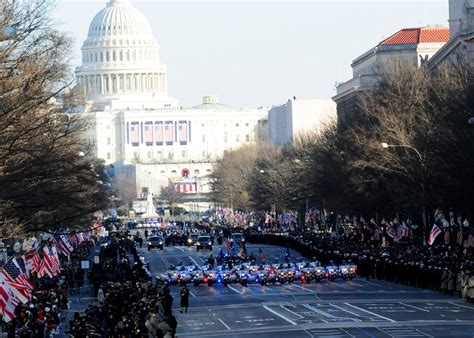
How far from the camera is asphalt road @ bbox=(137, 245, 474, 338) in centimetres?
5003

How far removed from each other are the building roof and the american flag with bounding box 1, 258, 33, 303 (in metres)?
114

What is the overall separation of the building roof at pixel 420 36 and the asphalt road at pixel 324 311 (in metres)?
84.8

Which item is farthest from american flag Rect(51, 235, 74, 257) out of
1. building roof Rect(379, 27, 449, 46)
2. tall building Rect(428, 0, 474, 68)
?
building roof Rect(379, 27, 449, 46)

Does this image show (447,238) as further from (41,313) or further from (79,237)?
(41,313)

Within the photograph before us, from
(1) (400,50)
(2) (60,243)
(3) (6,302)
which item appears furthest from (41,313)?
(1) (400,50)

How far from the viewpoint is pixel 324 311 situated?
2282 inches

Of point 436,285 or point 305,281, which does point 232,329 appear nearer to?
point 436,285

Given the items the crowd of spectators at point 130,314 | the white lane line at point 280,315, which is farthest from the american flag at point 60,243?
the white lane line at point 280,315

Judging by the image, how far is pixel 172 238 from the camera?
134875 millimetres

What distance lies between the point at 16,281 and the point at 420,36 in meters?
117

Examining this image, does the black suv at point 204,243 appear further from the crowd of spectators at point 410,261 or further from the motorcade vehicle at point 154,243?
the crowd of spectators at point 410,261

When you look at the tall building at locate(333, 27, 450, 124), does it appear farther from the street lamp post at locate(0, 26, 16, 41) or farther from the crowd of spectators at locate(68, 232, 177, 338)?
the street lamp post at locate(0, 26, 16, 41)

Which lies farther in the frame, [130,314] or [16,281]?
[130,314]

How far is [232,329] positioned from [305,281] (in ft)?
83.0
